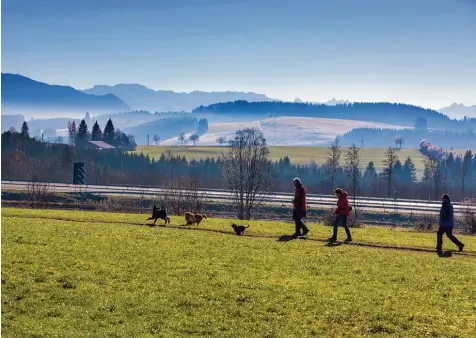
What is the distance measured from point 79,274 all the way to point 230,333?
25.9 ft

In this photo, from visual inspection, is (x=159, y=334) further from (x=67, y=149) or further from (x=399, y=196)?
(x=67, y=149)

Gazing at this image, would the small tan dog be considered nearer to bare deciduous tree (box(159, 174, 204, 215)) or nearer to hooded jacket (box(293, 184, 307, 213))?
hooded jacket (box(293, 184, 307, 213))

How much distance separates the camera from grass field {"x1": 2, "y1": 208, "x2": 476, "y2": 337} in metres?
17.5

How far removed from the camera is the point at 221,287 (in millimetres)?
21266

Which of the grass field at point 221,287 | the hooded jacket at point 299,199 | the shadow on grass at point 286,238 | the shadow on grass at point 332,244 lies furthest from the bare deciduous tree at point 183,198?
the grass field at point 221,287

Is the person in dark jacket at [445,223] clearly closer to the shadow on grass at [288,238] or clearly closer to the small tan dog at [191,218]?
the shadow on grass at [288,238]

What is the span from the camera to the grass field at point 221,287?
57.6 ft

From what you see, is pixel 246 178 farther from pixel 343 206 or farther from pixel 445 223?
pixel 445 223

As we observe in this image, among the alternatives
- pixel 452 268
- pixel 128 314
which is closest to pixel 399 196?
pixel 452 268

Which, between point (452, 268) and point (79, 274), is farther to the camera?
point (452, 268)

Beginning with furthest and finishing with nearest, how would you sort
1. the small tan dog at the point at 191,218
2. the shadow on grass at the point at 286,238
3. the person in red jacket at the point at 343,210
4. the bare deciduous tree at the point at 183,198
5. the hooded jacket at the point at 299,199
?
1. the bare deciduous tree at the point at 183,198
2. the small tan dog at the point at 191,218
3. the hooded jacket at the point at 299,199
4. the person in red jacket at the point at 343,210
5. the shadow on grass at the point at 286,238

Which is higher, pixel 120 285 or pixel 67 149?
pixel 67 149

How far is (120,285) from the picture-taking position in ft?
69.8

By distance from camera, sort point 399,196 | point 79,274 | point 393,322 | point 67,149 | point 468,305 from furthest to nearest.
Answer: point 67,149 < point 399,196 < point 79,274 < point 468,305 < point 393,322
